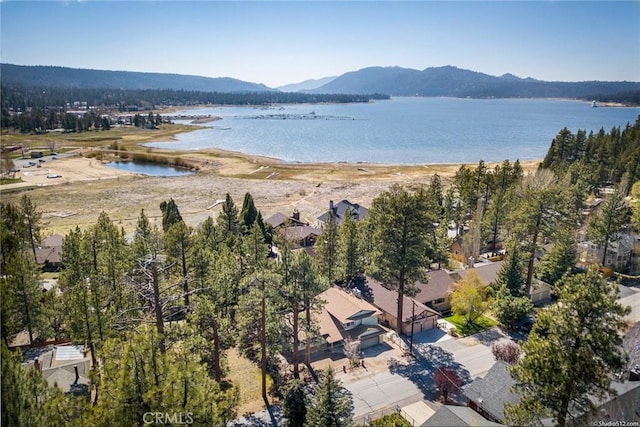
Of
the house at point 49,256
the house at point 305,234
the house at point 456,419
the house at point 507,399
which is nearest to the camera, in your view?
the house at point 456,419

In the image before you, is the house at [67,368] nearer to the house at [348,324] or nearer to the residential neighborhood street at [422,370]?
the house at [348,324]

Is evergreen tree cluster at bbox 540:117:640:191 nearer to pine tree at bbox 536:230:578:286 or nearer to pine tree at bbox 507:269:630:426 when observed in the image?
pine tree at bbox 536:230:578:286

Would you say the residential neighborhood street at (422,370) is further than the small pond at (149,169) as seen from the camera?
No

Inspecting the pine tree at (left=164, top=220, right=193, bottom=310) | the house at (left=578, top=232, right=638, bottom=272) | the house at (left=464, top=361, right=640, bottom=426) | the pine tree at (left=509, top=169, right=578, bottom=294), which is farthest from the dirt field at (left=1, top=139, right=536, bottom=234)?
the house at (left=464, top=361, right=640, bottom=426)

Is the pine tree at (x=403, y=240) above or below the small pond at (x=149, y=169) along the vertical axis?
above

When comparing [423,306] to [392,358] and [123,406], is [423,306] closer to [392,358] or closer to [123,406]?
[392,358]

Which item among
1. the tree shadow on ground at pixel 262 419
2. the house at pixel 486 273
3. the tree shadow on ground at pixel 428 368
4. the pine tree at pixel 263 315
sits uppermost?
the pine tree at pixel 263 315

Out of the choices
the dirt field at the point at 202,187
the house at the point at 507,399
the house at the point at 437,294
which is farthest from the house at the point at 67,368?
the dirt field at the point at 202,187
